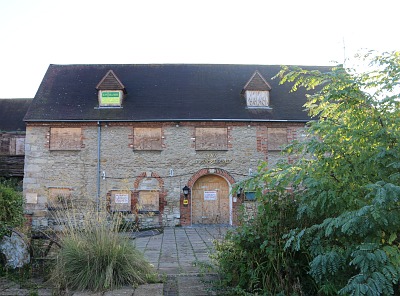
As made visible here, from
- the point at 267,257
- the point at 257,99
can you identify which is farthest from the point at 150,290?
the point at 257,99

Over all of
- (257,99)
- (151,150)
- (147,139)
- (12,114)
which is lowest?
(151,150)

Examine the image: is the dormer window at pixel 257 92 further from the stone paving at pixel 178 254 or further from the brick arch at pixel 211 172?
the stone paving at pixel 178 254

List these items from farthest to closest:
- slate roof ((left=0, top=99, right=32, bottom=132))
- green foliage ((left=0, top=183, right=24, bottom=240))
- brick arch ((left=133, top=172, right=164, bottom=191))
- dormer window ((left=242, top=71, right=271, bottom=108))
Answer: slate roof ((left=0, top=99, right=32, bottom=132)) < dormer window ((left=242, top=71, right=271, bottom=108)) < brick arch ((left=133, top=172, right=164, bottom=191)) < green foliage ((left=0, top=183, right=24, bottom=240))

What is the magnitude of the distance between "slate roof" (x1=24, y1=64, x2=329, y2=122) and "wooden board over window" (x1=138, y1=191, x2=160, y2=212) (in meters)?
3.48

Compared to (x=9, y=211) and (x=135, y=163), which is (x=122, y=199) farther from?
(x=9, y=211)

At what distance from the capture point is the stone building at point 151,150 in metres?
17.3

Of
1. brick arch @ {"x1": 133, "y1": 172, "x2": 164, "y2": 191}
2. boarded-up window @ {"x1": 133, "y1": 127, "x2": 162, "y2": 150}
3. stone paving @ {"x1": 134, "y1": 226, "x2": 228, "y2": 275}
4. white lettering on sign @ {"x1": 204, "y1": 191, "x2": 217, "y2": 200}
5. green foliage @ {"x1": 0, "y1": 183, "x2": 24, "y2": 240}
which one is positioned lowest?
stone paving @ {"x1": 134, "y1": 226, "x2": 228, "y2": 275}

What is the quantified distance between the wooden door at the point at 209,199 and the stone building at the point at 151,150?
0.16 ft

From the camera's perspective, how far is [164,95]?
758 inches

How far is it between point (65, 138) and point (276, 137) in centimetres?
1010

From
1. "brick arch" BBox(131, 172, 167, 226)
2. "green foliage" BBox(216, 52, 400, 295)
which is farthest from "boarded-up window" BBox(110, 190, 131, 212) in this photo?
"green foliage" BBox(216, 52, 400, 295)

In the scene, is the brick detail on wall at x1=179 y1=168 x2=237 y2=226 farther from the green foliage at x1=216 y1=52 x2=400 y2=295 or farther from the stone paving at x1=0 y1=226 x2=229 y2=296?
the green foliage at x1=216 y1=52 x2=400 y2=295

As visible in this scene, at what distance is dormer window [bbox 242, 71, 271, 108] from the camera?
734 inches

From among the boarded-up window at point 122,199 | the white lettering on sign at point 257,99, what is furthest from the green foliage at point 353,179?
the white lettering on sign at point 257,99
